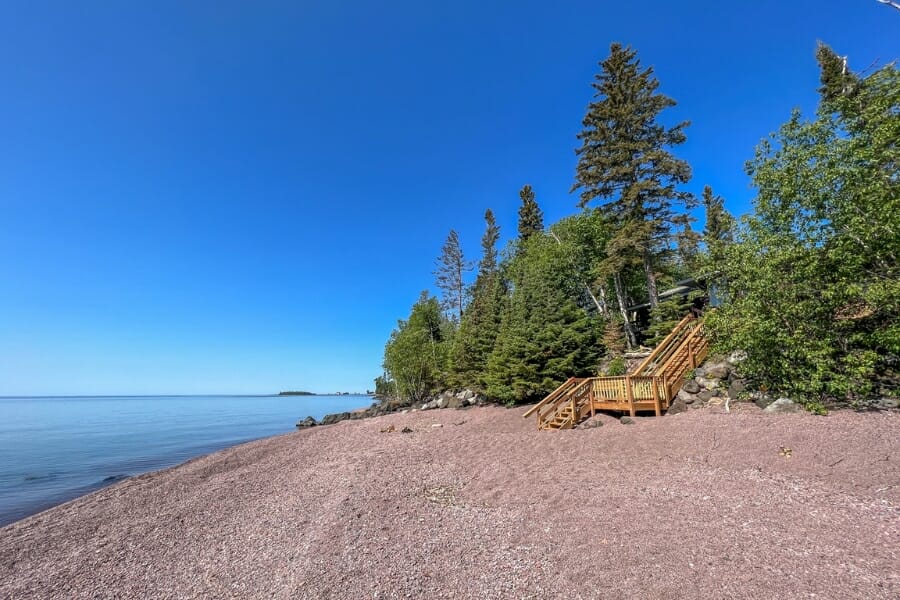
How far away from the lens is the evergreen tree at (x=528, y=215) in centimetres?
3434

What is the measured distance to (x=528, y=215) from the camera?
3481 centimetres

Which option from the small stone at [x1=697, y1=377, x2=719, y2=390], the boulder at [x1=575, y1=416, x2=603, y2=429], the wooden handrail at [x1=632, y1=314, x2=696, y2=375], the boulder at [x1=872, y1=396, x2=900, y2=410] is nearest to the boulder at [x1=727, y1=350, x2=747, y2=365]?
the small stone at [x1=697, y1=377, x2=719, y2=390]

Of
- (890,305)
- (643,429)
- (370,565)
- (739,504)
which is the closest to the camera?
(370,565)

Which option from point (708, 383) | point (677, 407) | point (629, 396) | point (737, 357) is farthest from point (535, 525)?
point (737, 357)

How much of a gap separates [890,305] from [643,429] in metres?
5.73

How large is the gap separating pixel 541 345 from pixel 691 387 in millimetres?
5976

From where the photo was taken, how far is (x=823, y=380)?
8648 mm

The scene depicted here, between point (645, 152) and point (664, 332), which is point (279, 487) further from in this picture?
point (645, 152)

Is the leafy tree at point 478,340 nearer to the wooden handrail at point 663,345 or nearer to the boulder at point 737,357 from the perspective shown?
the wooden handrail at point 663,345

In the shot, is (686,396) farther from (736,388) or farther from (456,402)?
(456,402)

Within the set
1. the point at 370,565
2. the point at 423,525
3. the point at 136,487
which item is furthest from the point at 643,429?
the point at 136,487

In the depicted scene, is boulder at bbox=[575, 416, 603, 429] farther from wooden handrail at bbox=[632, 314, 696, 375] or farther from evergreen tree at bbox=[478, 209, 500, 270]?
evergreen tree at bbox=[478, 209, 500, 270]

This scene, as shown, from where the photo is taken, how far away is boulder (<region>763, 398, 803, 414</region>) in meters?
8.67

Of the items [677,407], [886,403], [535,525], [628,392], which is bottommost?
[535,525]
